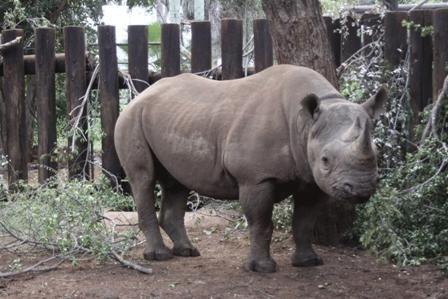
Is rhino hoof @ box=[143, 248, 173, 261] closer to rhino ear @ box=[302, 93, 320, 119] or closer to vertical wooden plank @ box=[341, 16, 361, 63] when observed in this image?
rhino ear @ box=[302, 93, 320, 119]

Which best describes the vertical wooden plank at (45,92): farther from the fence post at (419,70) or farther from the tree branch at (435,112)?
the tree branch at (435,112)

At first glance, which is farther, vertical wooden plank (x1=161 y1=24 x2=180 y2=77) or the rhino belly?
vertical wooden plank (x1=161 y1=24 x2=180 y2=77)

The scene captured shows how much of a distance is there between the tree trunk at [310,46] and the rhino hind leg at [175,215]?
1.13 meters

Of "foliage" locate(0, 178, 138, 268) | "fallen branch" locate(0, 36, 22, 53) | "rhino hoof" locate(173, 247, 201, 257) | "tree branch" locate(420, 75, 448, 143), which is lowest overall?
"rhino hoof" locate(173, 247, 201, 257)

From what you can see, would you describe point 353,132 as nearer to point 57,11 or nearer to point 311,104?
point 311,104

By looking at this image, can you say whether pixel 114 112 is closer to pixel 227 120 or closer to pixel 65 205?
pixel 65 205

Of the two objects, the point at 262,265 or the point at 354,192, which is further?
the point at 262,265

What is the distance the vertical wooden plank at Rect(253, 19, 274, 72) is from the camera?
923 cm

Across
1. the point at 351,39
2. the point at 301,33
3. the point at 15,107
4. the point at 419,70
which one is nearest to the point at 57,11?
the point at 15,107

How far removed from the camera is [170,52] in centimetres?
926

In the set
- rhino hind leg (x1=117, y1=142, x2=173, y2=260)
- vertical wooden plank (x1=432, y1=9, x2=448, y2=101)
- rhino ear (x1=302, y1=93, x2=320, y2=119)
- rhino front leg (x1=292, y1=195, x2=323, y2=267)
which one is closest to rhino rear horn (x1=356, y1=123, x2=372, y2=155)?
rhino ear (x1=302, y1=93, x2=320, y2=119)

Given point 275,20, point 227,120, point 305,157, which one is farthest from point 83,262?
point 275,20

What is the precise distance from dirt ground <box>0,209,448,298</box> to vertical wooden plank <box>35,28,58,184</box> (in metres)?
2.61

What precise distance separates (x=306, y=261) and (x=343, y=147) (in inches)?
54.1
